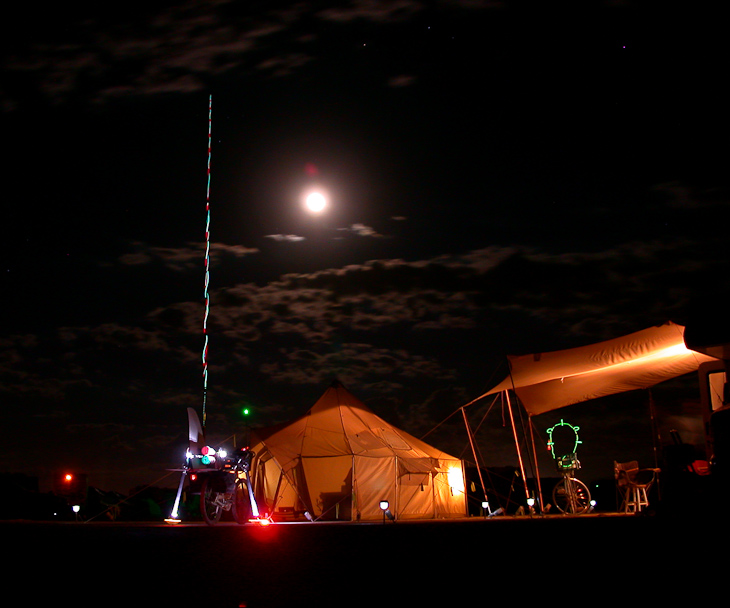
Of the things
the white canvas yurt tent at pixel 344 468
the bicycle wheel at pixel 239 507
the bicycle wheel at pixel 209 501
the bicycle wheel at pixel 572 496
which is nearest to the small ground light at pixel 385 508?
the white canvas yurt tent at pixel 344 468

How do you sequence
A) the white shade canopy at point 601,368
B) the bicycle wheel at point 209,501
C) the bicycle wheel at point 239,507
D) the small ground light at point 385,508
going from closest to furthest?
the bicycle wheel at point 209,501, the bicycle wheel at point 239,507, the small ground light at point 385,508, the white shade canopy at point 601,368

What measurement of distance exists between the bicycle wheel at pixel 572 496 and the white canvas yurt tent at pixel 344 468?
338 cm

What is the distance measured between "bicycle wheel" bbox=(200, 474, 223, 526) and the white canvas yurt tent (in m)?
5.98

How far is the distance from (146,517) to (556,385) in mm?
9245

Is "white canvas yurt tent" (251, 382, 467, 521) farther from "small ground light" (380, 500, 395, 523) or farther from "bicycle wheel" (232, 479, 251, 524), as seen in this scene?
"bicycle wheel" (232, 479, 251, 524)

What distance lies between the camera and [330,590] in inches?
102

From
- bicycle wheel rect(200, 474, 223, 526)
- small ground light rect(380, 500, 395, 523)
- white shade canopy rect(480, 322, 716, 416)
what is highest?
white shade canopy rect(480, 322, 716, 416)

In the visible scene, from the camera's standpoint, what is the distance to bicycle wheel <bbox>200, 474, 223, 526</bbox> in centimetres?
880

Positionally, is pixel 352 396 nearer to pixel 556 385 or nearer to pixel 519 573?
pixel 556 385

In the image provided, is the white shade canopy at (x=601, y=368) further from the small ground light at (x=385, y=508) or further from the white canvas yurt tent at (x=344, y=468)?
the white canvas yurt tent at (x=344, y=468)

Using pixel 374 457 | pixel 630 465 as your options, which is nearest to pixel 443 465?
pixel 374 457

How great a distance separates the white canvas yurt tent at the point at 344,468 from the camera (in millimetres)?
15641

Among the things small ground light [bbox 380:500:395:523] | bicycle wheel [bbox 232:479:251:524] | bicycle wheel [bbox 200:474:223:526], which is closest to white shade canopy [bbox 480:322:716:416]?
small ground light [bbox 380:500:395:523]

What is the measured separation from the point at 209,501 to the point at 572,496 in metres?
7.36
